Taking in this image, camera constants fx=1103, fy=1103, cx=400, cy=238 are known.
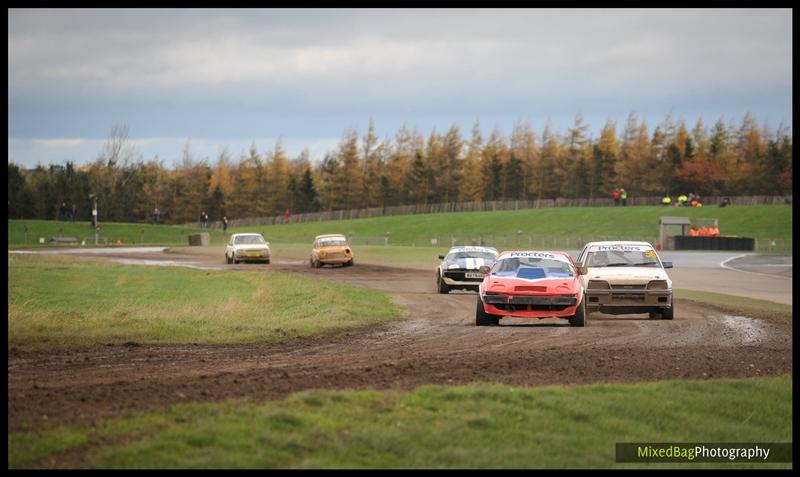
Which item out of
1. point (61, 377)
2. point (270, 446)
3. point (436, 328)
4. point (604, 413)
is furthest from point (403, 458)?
point (436, 328)

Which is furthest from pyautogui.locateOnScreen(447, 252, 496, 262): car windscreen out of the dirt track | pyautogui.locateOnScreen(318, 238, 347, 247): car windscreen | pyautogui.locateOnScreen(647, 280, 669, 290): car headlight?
pyautogui.locateOnScreen(318, 238, 347, 247): car windscreen

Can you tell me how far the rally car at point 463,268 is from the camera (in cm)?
3153

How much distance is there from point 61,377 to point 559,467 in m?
6.86

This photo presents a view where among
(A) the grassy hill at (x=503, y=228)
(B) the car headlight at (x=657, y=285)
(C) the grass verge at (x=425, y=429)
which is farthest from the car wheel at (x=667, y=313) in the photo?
(A) the grassy hill at (x=503, y=228)

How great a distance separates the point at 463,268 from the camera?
1248 inches

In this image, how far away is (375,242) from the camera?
102188 mm

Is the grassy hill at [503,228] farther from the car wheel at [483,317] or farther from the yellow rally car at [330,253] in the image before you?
the car wheel at [483,317]

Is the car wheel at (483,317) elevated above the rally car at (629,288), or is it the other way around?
the rally car at (629,288)

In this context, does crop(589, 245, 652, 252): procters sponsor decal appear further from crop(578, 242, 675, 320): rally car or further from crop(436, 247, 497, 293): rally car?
crop(436, 247, 497, 293): rally car

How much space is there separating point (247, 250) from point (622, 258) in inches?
1263

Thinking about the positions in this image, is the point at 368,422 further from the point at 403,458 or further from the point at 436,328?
the point at 436,328

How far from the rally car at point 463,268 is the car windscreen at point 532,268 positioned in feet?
28.4

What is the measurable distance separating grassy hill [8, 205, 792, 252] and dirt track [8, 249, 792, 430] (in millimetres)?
63701

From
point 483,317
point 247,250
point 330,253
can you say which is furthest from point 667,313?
point 247,250
